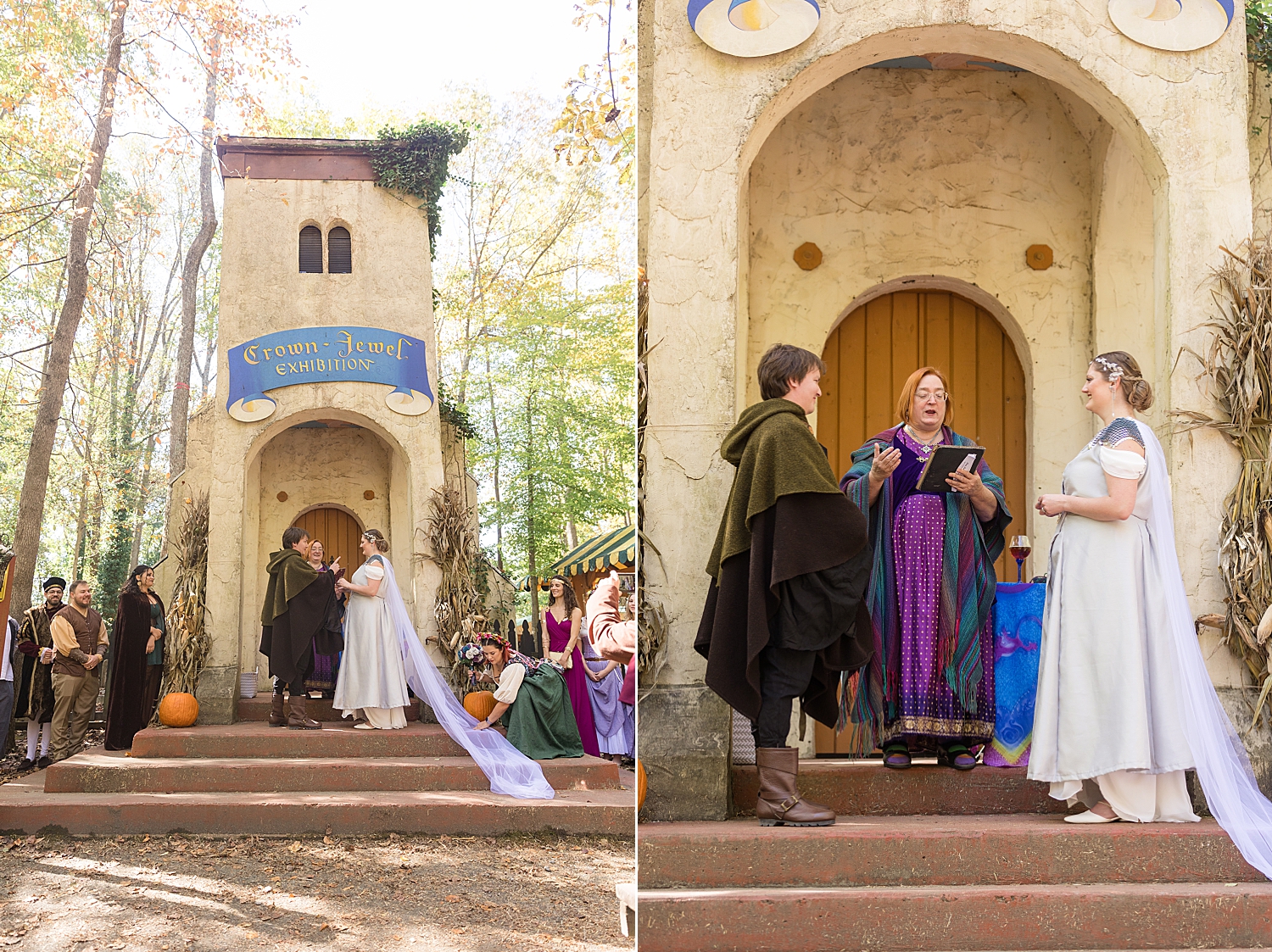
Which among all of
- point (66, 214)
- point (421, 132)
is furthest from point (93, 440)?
point (421, 132)

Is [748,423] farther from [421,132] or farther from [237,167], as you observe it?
[237,167]

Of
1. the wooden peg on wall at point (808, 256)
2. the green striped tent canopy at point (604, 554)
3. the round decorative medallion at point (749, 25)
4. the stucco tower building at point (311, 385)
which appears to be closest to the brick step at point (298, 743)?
the stucco tower building at point (311, 385)

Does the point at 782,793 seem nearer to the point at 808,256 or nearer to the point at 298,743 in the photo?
the point at 298,743

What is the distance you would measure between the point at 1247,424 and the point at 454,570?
100 inches

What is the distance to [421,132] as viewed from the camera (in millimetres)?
3148

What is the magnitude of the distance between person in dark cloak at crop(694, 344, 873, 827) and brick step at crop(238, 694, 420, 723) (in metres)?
1.48

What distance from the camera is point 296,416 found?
152 inches

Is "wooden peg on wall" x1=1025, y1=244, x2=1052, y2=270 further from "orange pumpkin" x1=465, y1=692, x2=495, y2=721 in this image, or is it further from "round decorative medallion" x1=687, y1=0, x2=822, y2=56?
"orange pumpkin" x1=465, y1=692, x2=495, y2=721

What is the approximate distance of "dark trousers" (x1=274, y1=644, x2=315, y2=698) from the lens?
3.79 m

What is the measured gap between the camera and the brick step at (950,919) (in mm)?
2547

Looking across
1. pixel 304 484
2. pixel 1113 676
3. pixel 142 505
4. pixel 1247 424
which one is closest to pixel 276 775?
pixel 304 484

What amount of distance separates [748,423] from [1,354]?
2.06 meters

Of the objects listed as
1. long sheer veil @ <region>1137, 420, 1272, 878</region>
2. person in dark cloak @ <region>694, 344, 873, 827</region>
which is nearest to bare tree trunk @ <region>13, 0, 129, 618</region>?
person in dark cloak @ <region>694, 344, 873, 827</region>

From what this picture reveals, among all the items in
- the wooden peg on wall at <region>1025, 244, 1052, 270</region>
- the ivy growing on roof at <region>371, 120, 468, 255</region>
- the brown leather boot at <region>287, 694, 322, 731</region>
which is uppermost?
the wooden peg on wall at <region>1025, 244, 1052, 270</region>
